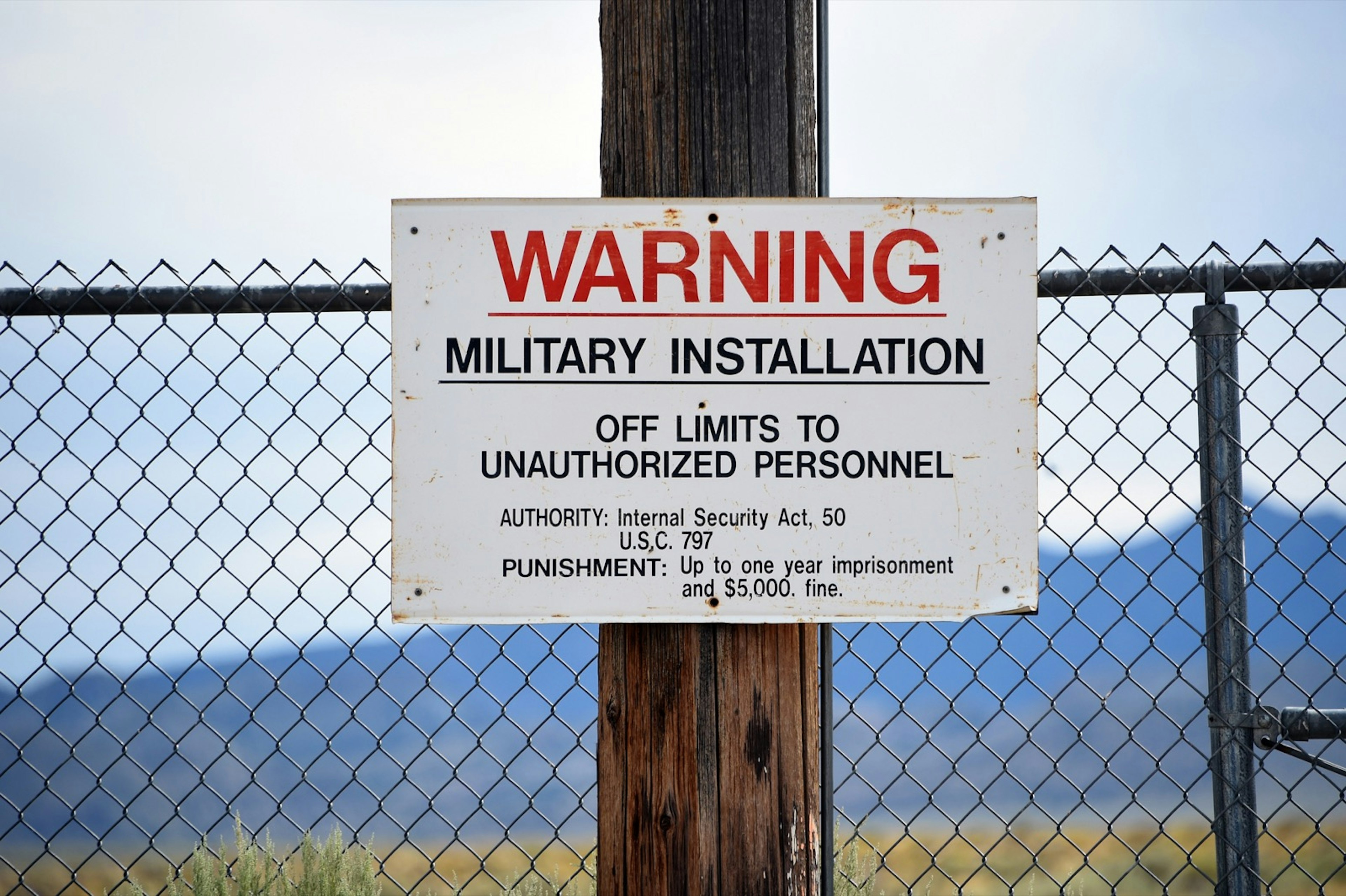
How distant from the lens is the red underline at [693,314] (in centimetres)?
177

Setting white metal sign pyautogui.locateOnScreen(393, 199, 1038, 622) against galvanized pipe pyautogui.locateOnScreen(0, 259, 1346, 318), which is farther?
galvanized pipe pyautogui.locateOnScreen(0, 259, 1346, 318)

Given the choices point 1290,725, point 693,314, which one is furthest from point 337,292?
point 1290,725

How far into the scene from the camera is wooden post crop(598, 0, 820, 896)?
5.69ft

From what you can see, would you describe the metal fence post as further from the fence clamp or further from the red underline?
the red underline

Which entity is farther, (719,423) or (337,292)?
(337,292)

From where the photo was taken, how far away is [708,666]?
1751 mm

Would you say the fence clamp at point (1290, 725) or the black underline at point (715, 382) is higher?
the black underline at point (715, 382)

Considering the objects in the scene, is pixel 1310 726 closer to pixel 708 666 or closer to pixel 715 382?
pixel 708 666

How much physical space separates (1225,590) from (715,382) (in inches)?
71.7

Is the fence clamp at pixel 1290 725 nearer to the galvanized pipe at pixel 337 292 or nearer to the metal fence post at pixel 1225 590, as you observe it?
the metal fence post at pixel 1225 590

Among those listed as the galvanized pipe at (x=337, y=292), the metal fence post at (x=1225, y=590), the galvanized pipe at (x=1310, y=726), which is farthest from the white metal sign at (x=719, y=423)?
the galvanized pipe at (x=1310, y=726)

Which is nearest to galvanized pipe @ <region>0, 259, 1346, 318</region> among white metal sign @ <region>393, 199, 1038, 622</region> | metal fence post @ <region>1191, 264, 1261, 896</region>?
metal fence post @ <region>1191, 264, 1261, 896</region>

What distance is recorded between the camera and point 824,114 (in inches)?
73.5

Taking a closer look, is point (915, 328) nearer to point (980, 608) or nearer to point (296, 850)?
point (980, 608)
